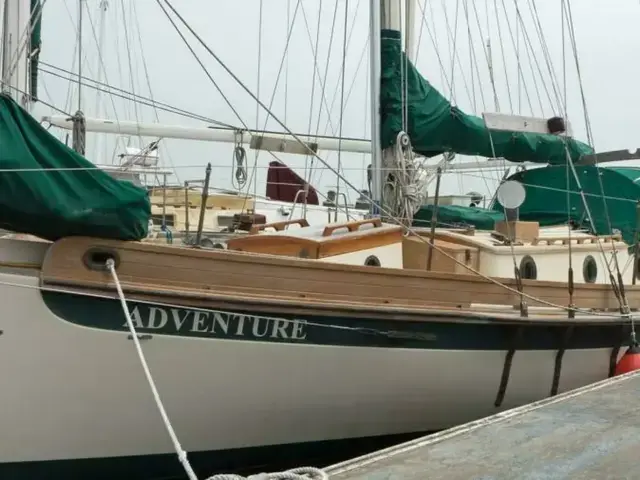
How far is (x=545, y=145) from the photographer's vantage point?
10062mm

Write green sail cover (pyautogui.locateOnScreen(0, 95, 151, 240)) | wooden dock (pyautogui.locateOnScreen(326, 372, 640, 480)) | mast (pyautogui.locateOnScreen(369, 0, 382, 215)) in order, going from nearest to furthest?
wooden dock (pyautogui.locateOnScreen(326, 372, 640, 480)) → green sail cover (pyautogui.locateOnScreen(0, 95, 151, 240)) → mast (pyautogui.locateOnScreen(369, 0, 382, 215))

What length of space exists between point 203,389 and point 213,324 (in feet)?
1.58

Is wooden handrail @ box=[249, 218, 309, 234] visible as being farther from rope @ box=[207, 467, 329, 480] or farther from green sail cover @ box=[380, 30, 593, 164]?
rope @ box=[207, 467, 329, 480]

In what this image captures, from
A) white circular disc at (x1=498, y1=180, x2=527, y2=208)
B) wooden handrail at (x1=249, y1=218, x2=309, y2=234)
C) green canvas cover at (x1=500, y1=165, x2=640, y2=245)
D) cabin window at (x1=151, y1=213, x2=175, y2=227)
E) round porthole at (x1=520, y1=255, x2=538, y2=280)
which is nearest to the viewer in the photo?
round porthole at (x1=520, y1=255, x2=538, y2=280)

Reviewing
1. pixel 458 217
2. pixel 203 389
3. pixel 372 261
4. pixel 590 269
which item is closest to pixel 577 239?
pixel 590 269

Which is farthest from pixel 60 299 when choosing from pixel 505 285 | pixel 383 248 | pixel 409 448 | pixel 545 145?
pixel 545 145

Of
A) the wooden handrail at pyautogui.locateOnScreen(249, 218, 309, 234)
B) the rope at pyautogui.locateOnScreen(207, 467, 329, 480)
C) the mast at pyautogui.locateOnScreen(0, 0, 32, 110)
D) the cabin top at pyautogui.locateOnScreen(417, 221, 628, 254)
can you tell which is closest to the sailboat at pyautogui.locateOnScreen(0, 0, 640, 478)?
the cabin top at pyautogui.locateOnScreen(417, 221, 628, 254)

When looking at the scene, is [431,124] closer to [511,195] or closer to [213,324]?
[511,195]

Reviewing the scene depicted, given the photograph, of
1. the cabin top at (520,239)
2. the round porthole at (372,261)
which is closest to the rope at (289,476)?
the round porthole at (372,261)

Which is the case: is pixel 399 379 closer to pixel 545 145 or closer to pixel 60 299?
pixel 60 299

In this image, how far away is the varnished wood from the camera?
4926 millimetres

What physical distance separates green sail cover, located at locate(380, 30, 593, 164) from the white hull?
3.04 m

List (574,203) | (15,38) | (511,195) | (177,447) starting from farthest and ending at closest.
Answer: (574,203) < (15,38) < (511,195) < (177,447)

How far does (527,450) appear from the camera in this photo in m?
4.58
